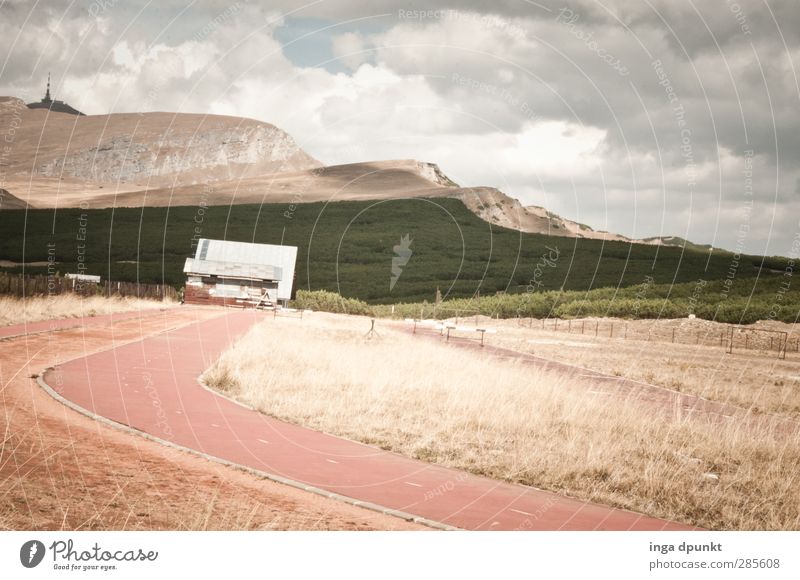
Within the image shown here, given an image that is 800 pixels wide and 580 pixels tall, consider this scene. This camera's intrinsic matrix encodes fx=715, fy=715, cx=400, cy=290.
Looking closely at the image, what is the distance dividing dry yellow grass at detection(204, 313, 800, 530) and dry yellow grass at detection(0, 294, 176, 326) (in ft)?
26.3

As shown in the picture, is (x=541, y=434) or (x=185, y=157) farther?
(x=185, y=157)

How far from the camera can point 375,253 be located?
95.9 metres

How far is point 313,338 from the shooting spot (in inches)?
1056

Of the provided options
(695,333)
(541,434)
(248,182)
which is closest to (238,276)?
(695,333)

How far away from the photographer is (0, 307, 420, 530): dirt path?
621 cm

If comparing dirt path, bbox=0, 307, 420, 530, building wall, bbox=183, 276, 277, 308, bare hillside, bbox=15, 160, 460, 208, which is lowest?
building wall, bbox=183, 276, 277, 308

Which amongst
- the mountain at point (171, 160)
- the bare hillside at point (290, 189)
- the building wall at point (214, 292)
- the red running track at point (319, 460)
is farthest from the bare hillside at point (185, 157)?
the red running track at point (319, 460)

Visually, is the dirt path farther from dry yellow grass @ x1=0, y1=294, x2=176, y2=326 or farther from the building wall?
the building wall

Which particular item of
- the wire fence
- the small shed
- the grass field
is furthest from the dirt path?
the grass field

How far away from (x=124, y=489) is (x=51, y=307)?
19.8 meters

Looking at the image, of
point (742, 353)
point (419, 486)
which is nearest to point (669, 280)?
point (742, 353)

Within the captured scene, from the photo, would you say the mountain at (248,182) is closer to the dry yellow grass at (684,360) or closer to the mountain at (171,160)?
the mountain at (171,160)

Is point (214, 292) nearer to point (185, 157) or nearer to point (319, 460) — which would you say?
point (319, 460)

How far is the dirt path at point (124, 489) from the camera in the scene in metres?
6.21
